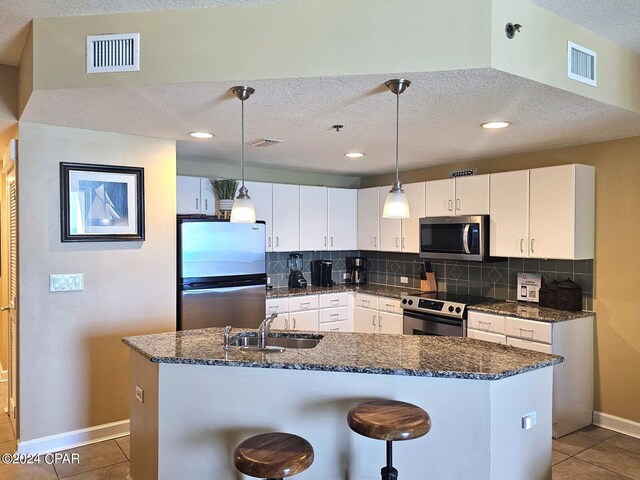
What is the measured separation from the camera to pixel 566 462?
3223mm

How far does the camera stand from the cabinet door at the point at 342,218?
5637 millimetres

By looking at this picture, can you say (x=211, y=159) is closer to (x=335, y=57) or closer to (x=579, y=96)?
(x=335, y=57)

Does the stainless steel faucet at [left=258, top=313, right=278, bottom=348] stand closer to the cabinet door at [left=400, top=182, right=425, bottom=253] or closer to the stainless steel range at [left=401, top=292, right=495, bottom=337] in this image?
the stainless steel range at [left=401, top=292, right=495, bottom=337]

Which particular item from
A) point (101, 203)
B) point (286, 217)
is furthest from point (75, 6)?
point (286, 217)

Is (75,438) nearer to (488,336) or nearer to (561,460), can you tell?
(488,336)

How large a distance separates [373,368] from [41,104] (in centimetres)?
242

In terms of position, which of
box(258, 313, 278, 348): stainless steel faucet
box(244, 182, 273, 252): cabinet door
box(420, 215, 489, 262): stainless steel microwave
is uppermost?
box(244, 182, 273, 252): cabinet door

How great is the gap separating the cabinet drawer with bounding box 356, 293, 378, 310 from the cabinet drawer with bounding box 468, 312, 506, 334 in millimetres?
1293

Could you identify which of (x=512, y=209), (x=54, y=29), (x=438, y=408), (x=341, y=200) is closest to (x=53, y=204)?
(x=54, y=29)

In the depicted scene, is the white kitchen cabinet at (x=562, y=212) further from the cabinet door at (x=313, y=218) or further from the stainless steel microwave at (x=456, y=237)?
the cabinet door at (x=313, y=218)

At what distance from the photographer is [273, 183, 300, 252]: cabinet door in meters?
5.16

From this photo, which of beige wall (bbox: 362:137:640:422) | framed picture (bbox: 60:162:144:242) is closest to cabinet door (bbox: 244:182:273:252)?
framed picture (bbox: 60:162:144:242)

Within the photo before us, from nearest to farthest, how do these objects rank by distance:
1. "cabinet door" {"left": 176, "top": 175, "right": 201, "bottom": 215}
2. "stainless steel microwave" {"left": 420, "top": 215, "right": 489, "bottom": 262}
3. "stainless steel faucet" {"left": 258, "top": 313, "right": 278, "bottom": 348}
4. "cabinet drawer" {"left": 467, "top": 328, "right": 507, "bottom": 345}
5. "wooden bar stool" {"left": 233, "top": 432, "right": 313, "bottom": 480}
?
"wooden bar stool" {"left": 233, "top": 432, "right": 313, "bottom": 480}
"stainless steel faucet" {"left": 258, "top": 313, "right": 278, "bottom": 348}
"cabinet drawer" {"left": 467, "top": 328, "right": 507, "bottom": 345}
"stainless steel microwave" {"left": 420, "top": 215, "right": 489, "bottom": 262}
"cabinet door" {"left": 176, "top": 175, "right": 201, "bottom": 215}

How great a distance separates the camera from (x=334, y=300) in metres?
5.29
